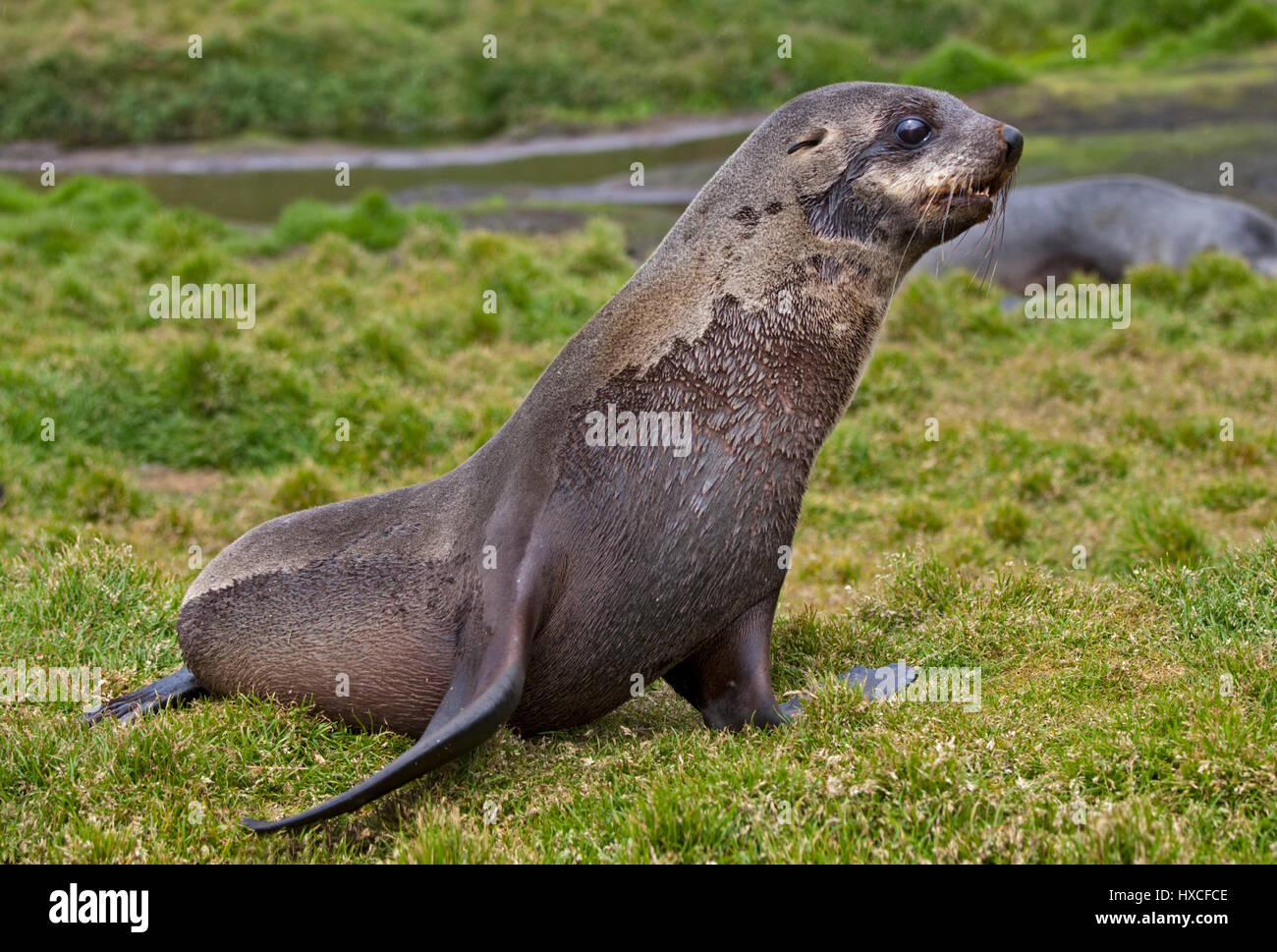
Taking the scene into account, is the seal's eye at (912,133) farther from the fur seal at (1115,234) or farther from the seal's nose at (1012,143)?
the fur seal at (1115,234)

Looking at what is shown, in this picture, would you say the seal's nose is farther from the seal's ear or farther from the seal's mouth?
the seal's ear

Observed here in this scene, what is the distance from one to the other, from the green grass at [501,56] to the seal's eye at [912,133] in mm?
19829

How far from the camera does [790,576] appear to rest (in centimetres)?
682

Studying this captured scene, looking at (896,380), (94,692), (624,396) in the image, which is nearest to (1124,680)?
(624,396)

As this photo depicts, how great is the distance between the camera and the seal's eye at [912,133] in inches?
174

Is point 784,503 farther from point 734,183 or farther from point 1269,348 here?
point 1269,348

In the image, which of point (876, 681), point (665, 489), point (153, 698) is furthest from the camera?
point (153, 698)

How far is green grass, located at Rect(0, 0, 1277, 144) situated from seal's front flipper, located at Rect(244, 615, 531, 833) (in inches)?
827

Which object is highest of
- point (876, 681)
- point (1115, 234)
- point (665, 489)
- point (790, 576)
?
point (1115, 234)

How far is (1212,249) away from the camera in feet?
42.8

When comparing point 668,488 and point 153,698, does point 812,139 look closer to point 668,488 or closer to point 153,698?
point 668,488

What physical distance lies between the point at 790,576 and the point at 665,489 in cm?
274

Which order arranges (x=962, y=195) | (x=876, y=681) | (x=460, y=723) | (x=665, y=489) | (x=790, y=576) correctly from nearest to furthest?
(x=460, y=723), (x=665, y=489), (x=962, y=195), (x=876, y=681), (x=790, y=576)

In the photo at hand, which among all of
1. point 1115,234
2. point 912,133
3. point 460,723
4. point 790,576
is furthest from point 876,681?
point 1115,234
